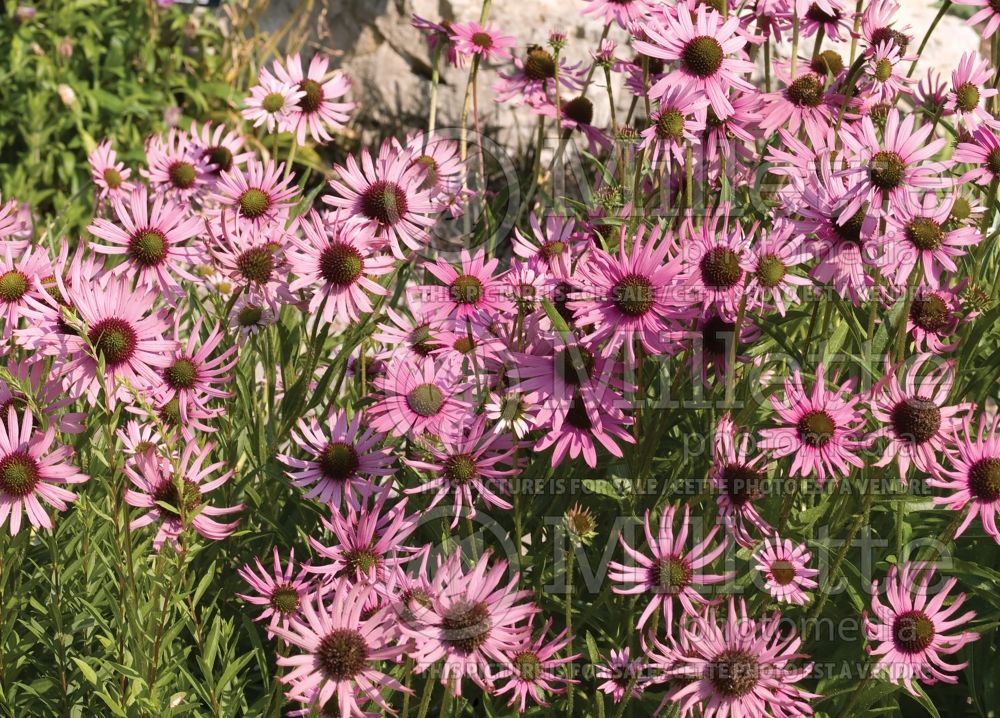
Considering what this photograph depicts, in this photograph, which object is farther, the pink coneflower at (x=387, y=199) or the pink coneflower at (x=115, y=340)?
the pink coneflower at (x=387, y=199)

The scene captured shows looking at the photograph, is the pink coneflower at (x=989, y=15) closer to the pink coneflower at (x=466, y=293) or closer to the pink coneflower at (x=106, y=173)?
the pink coneflower at (x=466, y=293)

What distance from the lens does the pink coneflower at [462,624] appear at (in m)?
1.59

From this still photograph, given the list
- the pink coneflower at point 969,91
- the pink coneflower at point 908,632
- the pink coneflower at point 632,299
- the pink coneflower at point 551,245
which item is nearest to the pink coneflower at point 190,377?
the pink coneflower at point 551,245

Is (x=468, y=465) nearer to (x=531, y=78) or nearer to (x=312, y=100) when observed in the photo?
(x=312, y=100)

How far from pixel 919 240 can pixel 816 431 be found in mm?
439

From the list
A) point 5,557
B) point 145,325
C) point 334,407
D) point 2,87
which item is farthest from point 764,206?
point 2,87

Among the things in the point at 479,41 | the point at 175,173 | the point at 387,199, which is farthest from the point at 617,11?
the point at 175,173

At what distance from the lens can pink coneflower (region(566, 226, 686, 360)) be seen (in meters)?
1.89

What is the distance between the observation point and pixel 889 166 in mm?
2006

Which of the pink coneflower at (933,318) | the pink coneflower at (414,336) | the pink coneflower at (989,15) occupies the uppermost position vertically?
the pink coneflower at (989,15)

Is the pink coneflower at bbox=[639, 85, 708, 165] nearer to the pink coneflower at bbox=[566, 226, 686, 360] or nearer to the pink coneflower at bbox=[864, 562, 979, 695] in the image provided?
the pink coneflower at bbox=[566, 226, 686, 360]

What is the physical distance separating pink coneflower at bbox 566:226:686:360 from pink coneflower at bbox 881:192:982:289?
45cm

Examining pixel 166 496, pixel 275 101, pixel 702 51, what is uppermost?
pixel 275 101

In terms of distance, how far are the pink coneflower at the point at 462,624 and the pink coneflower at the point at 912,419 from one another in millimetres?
771
